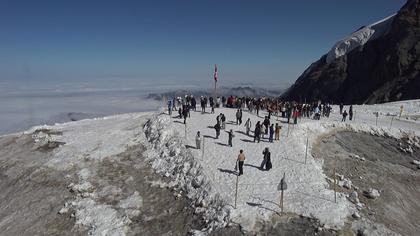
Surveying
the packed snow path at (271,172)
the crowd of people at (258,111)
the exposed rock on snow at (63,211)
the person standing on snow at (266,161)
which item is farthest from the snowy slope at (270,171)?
the exposed rock on snow at (63,211)

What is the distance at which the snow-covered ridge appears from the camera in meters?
128

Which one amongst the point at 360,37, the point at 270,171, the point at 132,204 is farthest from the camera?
the point at 360,37

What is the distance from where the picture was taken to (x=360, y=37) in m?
133

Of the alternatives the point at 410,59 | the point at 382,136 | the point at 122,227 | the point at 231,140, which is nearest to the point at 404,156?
the point at 382,136

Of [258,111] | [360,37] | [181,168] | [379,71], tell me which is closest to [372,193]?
[181,168]

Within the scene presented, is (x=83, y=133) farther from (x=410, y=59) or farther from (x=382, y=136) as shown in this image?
(x=410, y=59)

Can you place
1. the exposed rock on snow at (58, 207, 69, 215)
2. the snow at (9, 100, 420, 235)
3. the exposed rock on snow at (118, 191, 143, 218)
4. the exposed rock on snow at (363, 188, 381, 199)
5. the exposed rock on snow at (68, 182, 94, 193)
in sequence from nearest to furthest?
the snow at (9, 100, 420, 235)
the exposed rock on snow at (118, 191, 143, 218)
the exposed rock on snow at (58, 207, 69, 215)
the exposed rock on snow at (363, 188, 381, 199)
the exposed rock on snow at (68, 182, 94, 193)

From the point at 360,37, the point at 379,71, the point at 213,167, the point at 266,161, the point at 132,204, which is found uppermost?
the point at 360,37

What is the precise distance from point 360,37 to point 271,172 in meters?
122

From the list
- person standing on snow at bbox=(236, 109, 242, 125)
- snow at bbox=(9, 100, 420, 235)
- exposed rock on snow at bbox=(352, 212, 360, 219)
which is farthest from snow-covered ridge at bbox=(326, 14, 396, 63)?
exposed rock on snow at bbox=(352, 212, 360, 219)

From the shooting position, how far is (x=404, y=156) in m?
34.0

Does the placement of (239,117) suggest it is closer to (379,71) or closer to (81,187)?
(81,187)

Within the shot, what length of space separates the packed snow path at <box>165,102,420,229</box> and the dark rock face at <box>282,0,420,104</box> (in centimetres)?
6821

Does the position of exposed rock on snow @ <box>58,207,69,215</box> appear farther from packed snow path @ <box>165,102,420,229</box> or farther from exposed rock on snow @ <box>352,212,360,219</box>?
exposed rock on snow @ <box>352,212,360,219</box>
